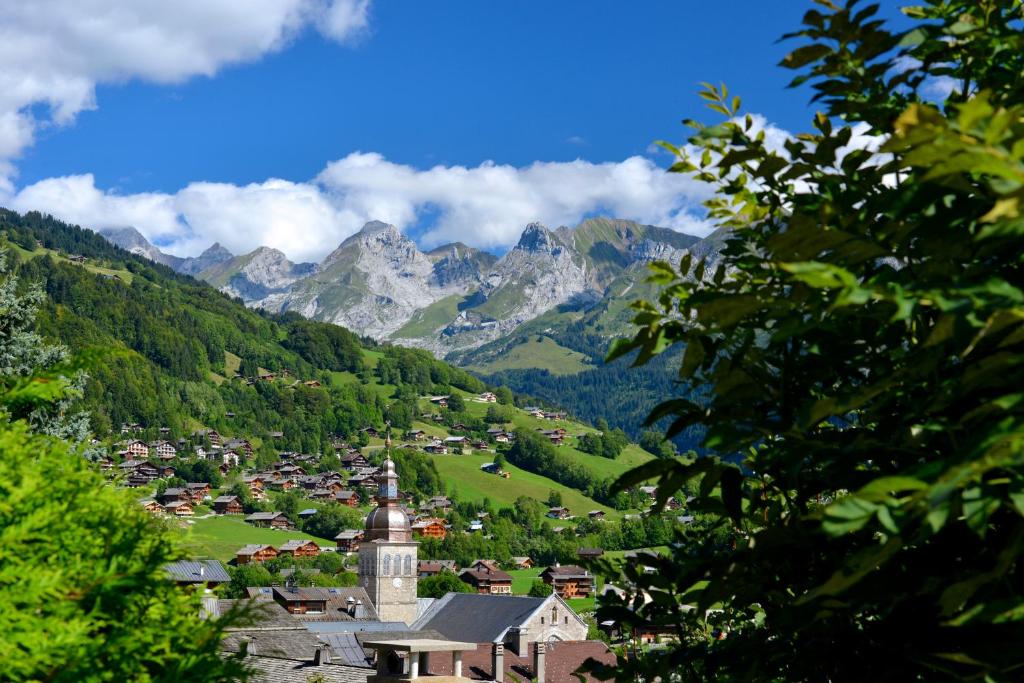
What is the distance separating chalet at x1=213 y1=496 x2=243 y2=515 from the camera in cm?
17738

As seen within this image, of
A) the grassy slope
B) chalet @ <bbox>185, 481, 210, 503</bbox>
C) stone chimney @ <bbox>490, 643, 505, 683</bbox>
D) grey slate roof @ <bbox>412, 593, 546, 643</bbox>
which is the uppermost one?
chalet @ <bbox>185, 481, 210, 503</bbox>

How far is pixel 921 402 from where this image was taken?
288cm

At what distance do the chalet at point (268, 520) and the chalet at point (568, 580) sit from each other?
50.9m

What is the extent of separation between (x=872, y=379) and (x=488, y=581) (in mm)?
134164

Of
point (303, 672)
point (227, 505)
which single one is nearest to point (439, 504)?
point (227, 505)

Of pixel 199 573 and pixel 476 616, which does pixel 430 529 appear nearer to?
pixel 476 616

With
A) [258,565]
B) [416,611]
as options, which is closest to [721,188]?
[416,611]

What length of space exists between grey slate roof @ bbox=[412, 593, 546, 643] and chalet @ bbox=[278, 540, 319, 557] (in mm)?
61982

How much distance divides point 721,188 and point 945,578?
2.25 m

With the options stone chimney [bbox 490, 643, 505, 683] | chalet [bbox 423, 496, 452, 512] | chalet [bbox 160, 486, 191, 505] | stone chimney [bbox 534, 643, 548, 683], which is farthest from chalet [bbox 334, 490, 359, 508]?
stone chimney [bbox 490, 643, 505, 683]

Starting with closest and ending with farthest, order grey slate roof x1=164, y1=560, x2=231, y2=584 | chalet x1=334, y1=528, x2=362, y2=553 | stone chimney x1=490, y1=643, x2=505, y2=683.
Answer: grey slate roof x1=164, y1=560, x2=231, y2=584, stone chimney x1=490, y1=643, x2=505, y2=683, chalet x1=334, y1=528, x2=362, y2=553

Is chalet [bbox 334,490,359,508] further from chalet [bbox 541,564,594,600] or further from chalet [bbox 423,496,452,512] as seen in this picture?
chalet [bbox 541,564,594,600]

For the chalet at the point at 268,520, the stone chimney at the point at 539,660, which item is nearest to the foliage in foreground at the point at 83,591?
the stone chimney at the point at 539,660

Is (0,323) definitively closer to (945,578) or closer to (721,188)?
(721,188)
